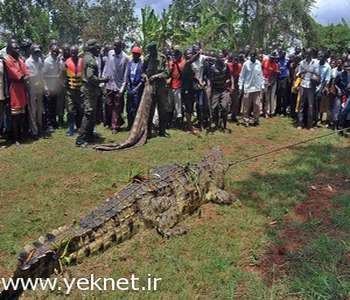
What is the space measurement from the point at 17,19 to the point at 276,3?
15691mm

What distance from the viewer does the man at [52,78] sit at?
1007cm

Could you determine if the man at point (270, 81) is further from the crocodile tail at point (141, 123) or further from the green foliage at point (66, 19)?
the green foliage at point (66, 19)

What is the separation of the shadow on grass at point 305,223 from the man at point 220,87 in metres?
2.30

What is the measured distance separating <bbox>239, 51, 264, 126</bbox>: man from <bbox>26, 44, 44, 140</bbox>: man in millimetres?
4966

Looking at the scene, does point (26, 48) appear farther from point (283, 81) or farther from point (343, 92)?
point (343, 92)

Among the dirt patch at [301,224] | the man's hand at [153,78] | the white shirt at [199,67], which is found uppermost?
the white shirt at [199,67]

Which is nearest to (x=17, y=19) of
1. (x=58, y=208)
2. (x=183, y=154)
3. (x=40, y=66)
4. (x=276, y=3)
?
(x=276, y=3)

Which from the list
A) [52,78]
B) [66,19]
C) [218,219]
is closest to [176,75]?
[52,78]

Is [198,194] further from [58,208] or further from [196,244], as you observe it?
[58,208]

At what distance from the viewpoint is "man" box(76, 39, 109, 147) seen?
29.6 ft

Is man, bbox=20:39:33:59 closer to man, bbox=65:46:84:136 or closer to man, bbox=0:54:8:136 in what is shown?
man, bbox=65:46:84:136

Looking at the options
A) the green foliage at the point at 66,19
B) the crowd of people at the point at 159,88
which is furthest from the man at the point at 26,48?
the green foliage at the point at 66,19

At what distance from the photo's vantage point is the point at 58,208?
6.35m

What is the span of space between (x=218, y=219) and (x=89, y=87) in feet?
14.0
